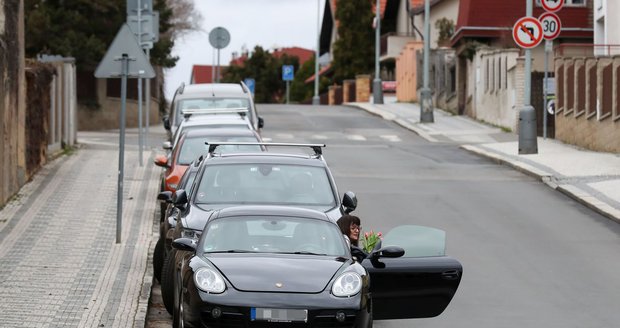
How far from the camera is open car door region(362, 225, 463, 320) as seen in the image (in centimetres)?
1081

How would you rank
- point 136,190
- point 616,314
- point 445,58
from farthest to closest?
point 445,58 < point 136,190 < point 616,314

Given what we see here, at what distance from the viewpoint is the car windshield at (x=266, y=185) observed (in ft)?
43.6

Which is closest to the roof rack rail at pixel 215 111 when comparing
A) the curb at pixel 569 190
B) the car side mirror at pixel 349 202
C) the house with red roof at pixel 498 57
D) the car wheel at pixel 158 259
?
the curb at pixel 569 190

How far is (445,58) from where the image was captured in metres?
51.6

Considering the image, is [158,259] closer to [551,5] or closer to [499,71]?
[551,5]

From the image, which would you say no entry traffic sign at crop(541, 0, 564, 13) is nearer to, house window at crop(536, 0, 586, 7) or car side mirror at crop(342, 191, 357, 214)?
house window at crop(536, 0, 586, 7)

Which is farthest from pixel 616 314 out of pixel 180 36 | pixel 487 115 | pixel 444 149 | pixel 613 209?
pixel 180 36

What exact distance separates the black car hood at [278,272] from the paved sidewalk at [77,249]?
5.10 ft

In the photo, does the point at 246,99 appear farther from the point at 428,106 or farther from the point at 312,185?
the point at 428,106

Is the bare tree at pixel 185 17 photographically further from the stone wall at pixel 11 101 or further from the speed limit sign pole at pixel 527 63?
the stone wall at pixel 11 101

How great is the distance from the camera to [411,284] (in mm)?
10836

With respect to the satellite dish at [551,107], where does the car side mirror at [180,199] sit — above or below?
below

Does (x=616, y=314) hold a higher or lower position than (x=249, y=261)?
lower

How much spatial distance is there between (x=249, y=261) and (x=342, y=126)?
33249 mm
